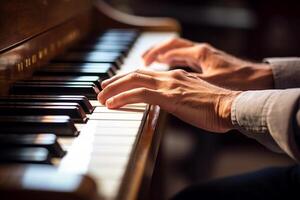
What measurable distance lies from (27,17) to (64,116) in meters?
0.34

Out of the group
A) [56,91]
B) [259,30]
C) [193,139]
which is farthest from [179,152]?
[56,91]

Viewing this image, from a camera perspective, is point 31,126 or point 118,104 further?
point 118,104

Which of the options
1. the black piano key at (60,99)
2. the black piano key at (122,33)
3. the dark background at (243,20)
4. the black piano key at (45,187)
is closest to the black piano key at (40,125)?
the black piano key at (60,99)

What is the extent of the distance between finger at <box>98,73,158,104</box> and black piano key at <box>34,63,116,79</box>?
0.62ft

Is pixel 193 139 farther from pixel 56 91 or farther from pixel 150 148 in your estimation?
pixel 150 148

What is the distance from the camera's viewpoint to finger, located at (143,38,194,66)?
52.8 inches

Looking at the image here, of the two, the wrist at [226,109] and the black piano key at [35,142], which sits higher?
the black piano key at [35,142]

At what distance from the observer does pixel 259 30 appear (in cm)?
270

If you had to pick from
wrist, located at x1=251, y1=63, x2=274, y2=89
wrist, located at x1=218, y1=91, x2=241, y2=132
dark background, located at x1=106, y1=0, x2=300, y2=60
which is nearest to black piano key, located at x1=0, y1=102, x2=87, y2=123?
wrist, located at x1=218, y1=91, x2=241, y2=132

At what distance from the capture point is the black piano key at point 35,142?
700mm

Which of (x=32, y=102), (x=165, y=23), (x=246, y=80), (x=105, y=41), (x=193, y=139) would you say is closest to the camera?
(x=32, y=102)

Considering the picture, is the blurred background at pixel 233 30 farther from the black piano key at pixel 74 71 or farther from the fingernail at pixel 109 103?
the fingernail at pixel 109 103

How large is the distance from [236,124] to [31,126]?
1.18 feet

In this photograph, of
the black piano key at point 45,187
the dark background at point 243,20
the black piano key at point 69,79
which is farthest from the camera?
the dark background at point 243,20
